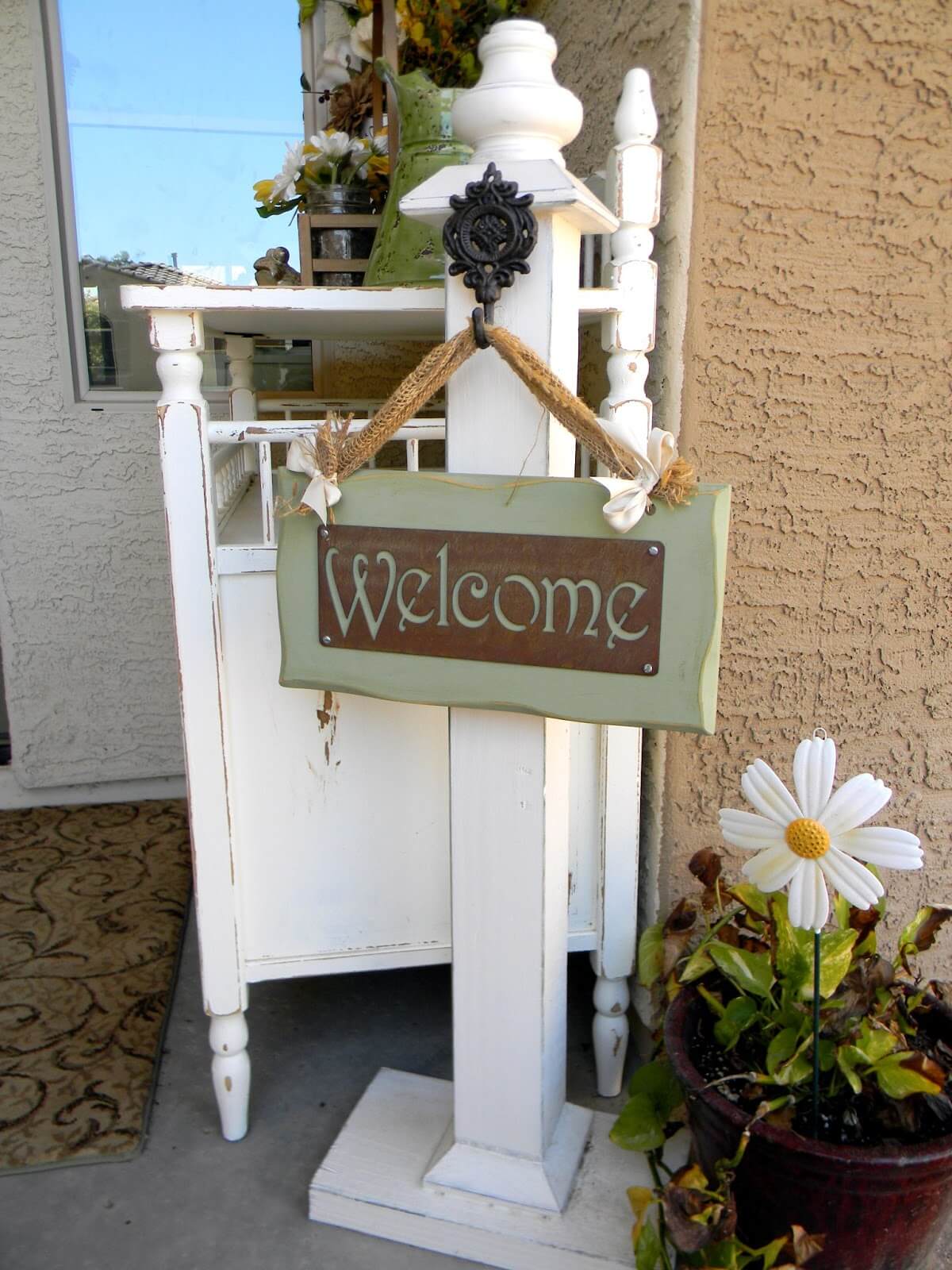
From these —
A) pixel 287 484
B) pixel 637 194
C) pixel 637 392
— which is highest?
pixel 637 194

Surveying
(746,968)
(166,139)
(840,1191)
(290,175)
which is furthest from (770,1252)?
(166,139)

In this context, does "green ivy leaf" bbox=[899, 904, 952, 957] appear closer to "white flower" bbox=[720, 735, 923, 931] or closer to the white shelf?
"white flower" bbox=[720, 735, 923, 931]

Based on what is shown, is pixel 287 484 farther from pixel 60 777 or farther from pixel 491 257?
pixel 60 777

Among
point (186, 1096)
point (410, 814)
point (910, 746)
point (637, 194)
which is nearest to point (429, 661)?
point (410, 814)

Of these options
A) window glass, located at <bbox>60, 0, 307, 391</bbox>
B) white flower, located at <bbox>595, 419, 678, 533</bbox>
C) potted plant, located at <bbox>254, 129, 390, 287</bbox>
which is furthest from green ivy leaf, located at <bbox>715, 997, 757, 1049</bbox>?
window glass, located at <bbox>60, 0, 307, 391</bbox>

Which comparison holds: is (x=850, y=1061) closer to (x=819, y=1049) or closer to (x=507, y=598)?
(x=819, y=1049)

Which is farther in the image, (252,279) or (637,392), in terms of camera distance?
(252,279)

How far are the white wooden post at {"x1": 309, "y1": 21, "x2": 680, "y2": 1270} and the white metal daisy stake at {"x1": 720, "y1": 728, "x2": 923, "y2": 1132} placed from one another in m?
0.29

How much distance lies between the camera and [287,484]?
133 cm

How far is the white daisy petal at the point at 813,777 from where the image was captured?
125cm

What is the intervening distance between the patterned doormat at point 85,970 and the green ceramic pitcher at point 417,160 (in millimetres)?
1540

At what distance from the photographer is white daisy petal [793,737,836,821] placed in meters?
1.25

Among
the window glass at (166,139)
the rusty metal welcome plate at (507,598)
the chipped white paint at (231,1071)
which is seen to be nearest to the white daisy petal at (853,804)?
the rusty metal welcome plate at (507,598)

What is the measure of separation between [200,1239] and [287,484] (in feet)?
3.81
